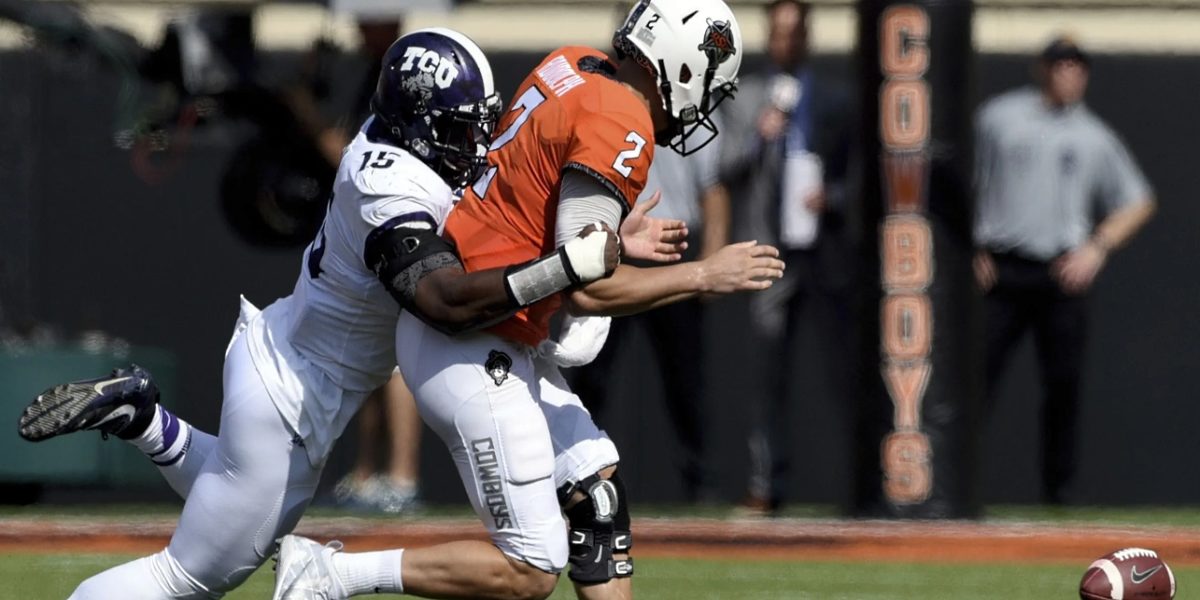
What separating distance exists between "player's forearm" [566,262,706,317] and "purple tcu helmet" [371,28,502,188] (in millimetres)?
534

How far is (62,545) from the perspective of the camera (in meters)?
8.84

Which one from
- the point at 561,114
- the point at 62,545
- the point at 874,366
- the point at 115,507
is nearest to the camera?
the point at 561,114

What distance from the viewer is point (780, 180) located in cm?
1048

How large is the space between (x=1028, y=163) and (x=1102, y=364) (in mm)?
1741

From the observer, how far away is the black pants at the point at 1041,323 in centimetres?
1066

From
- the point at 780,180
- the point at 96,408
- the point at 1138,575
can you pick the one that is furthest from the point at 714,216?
the point at 96,408

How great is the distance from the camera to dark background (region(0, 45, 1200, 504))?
38.7ft

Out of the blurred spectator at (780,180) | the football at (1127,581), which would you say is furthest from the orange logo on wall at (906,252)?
the football at (1127,581)

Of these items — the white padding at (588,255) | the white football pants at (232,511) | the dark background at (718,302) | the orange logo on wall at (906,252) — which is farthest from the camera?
the dark background at (718,302)

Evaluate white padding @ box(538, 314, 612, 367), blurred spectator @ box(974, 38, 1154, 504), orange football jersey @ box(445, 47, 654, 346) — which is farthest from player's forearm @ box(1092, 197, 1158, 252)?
orange football jersey @ box(445, 47, 654, 346)

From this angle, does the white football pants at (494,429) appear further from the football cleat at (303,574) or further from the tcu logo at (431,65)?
the tcu logo at (431,65)

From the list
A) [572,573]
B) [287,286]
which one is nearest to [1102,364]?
[287,286]

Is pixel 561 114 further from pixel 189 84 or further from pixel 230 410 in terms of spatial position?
pixel 189 84

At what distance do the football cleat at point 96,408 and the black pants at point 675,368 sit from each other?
417cm
